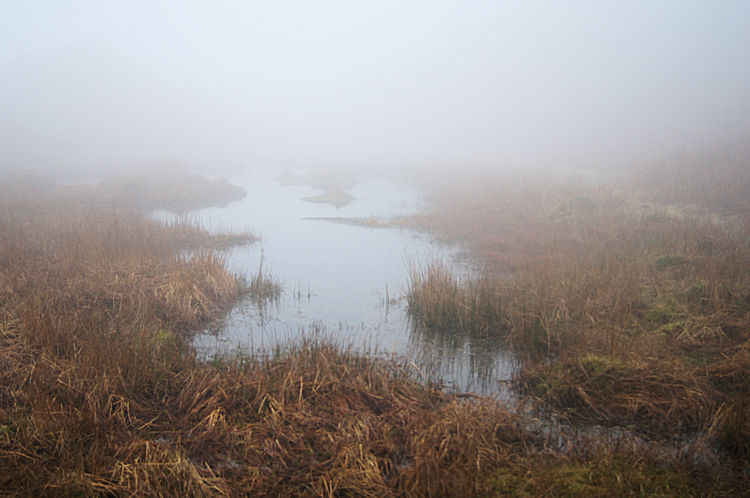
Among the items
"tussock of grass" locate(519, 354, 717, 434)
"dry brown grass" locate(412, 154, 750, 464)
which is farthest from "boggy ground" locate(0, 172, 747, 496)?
"tussock of grass" locate(519, 354, 717, 434)

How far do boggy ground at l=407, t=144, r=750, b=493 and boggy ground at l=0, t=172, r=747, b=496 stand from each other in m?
0.52

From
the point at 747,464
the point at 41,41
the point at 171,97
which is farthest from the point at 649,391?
the point at 41,41

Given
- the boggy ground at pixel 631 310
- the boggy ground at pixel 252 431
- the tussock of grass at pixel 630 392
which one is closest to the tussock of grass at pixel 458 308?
the boggy ground at pixel 631 310

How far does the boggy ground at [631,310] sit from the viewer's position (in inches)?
216

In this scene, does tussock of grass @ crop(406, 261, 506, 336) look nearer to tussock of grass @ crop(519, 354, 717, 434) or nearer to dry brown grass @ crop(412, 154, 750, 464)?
dry brown grass @ crop(412, 154, 750, 464)

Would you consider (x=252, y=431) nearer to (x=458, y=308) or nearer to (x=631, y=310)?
(x=458, y=308)

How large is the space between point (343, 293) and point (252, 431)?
6.96m

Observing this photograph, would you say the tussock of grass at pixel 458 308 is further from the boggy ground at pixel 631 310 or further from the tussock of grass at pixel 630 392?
the tussock of grass at pixel 630 392

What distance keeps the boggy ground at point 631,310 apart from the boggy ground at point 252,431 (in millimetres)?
519

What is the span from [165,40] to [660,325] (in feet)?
686

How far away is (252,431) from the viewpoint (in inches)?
195

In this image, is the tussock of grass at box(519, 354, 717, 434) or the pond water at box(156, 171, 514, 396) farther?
the pond water at box(156, 171, 514, 396)

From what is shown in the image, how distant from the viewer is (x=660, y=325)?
7.82 metres

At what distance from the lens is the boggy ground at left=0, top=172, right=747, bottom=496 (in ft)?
13.2
